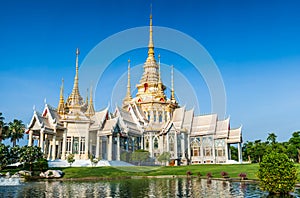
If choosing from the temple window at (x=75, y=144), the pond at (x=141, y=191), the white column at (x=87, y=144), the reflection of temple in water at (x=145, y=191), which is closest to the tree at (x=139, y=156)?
the white column at (x=87, y=144)

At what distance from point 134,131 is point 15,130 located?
20017 mm

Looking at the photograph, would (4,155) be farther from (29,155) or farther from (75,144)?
(75,144)

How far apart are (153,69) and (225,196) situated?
54.8 metres

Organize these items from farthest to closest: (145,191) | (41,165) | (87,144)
A: 1. (87,144)
2. (41,165)
3. (145,191)

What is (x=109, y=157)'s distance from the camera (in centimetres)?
4578

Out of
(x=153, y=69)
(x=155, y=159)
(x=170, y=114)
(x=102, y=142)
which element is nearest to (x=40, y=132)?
(x=102, y=142)

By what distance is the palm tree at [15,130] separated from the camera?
48.8m

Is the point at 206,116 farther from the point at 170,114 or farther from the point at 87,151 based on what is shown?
the point at 87,151

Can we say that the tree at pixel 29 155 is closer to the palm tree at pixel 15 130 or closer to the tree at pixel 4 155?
the tree at pixel 4 155

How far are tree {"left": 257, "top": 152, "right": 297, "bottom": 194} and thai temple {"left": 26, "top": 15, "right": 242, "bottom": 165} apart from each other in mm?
31707

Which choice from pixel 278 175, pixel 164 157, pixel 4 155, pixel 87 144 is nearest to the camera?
pixel 278 175

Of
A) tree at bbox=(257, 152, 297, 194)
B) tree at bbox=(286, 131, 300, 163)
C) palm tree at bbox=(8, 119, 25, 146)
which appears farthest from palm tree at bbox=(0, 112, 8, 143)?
tree at bbox=(286, 131, 300, 163)

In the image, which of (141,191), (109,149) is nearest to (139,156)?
(109,149)

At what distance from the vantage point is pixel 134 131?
53.2 meters
